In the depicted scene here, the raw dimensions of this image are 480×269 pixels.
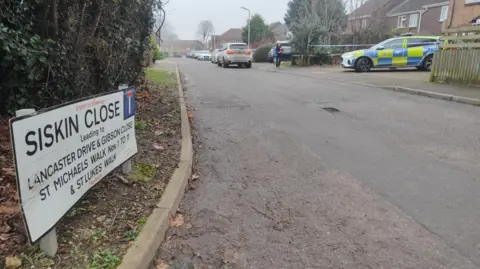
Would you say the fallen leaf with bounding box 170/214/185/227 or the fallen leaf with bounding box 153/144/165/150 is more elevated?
the fallen leaf with bounding box 153/144/165/150

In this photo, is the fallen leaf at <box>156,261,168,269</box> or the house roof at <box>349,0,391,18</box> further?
the house roof at <box>349,0,391,18</box>

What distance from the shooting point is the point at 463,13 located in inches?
751

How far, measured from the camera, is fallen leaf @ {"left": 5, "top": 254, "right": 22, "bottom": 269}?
241 cm

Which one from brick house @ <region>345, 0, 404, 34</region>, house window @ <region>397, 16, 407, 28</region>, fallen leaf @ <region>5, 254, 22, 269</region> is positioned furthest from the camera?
house window @ <region>397, 16, 407, 28</region>

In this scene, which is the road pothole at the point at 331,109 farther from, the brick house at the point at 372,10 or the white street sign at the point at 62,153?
the brick house at the point at 372,10

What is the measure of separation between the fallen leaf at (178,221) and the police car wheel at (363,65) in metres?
17.2

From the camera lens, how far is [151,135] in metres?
5.68

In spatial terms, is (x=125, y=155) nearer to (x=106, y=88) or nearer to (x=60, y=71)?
(x=60, y=71)

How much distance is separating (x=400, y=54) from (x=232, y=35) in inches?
3847

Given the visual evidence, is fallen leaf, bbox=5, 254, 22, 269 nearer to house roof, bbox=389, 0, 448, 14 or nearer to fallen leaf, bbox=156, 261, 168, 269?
fallen leaf, bbox=156, 261, 168, 269

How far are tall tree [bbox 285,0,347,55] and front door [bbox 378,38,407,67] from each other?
694 centimetres

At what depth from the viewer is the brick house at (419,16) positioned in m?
40.2

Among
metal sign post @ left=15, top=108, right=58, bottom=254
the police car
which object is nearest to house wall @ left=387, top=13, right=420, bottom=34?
the police car

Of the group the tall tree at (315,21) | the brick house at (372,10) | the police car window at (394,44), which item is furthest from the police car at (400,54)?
the brick house at (372,10)
